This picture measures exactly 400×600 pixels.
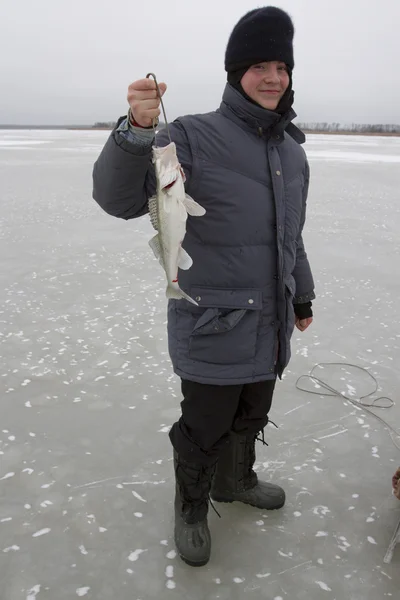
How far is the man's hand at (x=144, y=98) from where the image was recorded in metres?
1.61

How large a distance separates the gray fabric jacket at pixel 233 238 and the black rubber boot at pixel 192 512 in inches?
20.8

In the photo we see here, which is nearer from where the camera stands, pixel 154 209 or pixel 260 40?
pixel 154 209

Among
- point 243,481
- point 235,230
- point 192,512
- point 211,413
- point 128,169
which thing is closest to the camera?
point 128,169

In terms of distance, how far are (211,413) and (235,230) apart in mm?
808

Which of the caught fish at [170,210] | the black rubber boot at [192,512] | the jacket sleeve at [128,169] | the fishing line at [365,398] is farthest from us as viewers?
the fishing line at [365,398]

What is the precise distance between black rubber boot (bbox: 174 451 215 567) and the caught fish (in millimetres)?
1035

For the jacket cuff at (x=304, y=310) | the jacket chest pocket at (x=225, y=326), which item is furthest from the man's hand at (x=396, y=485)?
the jacket chest pocket at (x=225, y=326)

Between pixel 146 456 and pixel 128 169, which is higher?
pixel 128 169

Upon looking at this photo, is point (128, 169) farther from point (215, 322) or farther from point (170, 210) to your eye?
point (215, 322)

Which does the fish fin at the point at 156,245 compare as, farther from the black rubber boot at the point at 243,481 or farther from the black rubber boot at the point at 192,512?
the black rubber boot at the point at 243,481

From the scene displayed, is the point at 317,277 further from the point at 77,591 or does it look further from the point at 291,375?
the point at 77,591

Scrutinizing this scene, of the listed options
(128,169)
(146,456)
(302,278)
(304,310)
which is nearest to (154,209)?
(128,169)

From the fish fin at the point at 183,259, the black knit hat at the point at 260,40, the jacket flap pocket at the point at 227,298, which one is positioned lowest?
the jacket flap pocket at the point at 227,298

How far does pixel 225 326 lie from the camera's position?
2.07 meters
